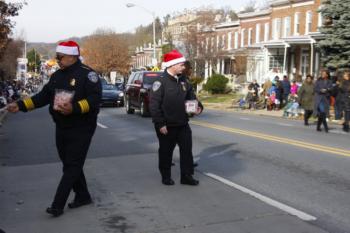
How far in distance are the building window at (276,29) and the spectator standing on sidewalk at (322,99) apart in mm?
29055

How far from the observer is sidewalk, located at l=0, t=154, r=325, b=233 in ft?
19.1

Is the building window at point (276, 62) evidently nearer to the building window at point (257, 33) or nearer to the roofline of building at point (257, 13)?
the roofline of building at point (257, 13)

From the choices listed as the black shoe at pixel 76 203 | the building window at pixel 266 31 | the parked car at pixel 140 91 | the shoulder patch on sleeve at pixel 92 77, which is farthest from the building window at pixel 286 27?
the shoulder patch on sleeve at pixel 92 77

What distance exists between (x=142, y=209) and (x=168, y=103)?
1.73 meters

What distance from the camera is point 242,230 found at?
18.6 ft

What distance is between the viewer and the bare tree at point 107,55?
8050 centimetres

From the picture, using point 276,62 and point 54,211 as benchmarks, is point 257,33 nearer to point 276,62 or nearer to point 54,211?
point 276,62

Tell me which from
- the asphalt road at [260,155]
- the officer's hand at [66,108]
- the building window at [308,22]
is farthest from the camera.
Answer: the building window at [308,22]

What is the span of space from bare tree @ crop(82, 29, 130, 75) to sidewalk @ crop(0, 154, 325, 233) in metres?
72.6

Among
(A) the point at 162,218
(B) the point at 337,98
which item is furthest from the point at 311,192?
(B) the point at 337,98

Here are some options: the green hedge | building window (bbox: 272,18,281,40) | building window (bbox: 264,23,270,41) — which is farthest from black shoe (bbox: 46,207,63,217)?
building window (bbox: 264,23,270,41)

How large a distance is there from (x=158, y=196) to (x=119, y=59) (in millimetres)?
74700

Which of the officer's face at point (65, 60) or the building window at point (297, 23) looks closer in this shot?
the officer's face at point (65, 60)

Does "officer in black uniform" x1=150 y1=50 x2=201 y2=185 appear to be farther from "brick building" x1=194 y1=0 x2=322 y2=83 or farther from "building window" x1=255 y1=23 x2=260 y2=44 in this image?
"building window" x1=255 y1=23 x2=260 y2=44
